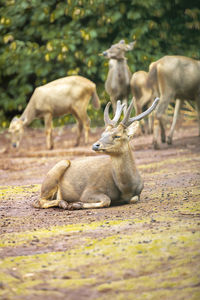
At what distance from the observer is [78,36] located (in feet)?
52.4

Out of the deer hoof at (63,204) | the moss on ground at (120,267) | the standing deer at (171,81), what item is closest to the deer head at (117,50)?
the standing deer at (171,81)

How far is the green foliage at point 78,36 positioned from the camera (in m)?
14.9

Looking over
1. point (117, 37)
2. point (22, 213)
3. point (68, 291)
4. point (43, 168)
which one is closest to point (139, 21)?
point (117, 37)

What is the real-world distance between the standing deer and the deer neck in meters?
4.80

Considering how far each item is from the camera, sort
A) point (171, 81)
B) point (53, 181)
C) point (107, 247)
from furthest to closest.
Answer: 1. point (171, 81)
2. point (53, 181)
3. point (107, 247)

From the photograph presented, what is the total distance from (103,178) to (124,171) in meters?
0.28

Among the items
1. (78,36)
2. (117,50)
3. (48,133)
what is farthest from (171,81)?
(78,36)

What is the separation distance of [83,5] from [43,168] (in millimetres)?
7260

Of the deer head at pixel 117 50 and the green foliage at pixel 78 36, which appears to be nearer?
the deer head at pixel 117 50

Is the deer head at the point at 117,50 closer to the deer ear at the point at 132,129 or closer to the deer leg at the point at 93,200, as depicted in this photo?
the deer ear at the point at 132,129

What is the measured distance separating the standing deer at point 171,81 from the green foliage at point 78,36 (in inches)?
143

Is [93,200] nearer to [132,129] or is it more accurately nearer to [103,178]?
[103,178]

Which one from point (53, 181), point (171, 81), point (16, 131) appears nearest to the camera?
point (53, 181)

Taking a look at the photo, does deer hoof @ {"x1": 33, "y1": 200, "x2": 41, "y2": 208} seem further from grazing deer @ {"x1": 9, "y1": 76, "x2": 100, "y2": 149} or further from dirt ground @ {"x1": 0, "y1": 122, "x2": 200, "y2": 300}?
grazing deer @ {"x1": 9, "y1": 76, "x2": 100, "y2": 149}
